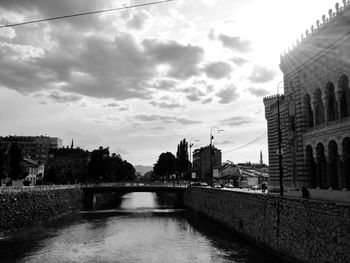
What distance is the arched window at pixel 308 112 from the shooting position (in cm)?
4659

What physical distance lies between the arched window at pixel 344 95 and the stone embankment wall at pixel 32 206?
42.5m

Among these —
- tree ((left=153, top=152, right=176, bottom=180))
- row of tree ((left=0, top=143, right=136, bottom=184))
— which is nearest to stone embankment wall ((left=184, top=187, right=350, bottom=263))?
row of tree ((left=0, top=143, right=136, bottom=184))

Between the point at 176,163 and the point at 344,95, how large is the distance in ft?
442

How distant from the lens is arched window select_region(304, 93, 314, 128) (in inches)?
1834

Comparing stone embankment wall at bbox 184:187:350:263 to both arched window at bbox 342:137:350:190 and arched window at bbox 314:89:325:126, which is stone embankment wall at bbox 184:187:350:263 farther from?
arched window at bbox 314:89:325:126

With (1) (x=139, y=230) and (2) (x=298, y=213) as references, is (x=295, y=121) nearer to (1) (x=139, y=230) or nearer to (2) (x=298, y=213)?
(2) (x=298, y=213)

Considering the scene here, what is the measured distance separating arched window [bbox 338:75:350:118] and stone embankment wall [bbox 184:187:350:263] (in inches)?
471

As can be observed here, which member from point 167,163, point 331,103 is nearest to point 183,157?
point 167,163

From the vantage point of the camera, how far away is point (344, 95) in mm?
39344

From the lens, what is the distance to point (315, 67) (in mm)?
43688

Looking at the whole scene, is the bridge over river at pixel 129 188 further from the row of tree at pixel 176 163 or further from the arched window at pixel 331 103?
the arched window at pixel 331 103

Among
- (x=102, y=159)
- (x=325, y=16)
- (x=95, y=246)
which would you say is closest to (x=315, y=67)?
(x=325, y=16)

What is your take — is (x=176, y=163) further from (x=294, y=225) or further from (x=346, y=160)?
(x=294, y=225)

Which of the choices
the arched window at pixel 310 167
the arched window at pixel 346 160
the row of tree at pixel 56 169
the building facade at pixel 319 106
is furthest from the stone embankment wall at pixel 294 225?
the row of tree at pixel 56 169
